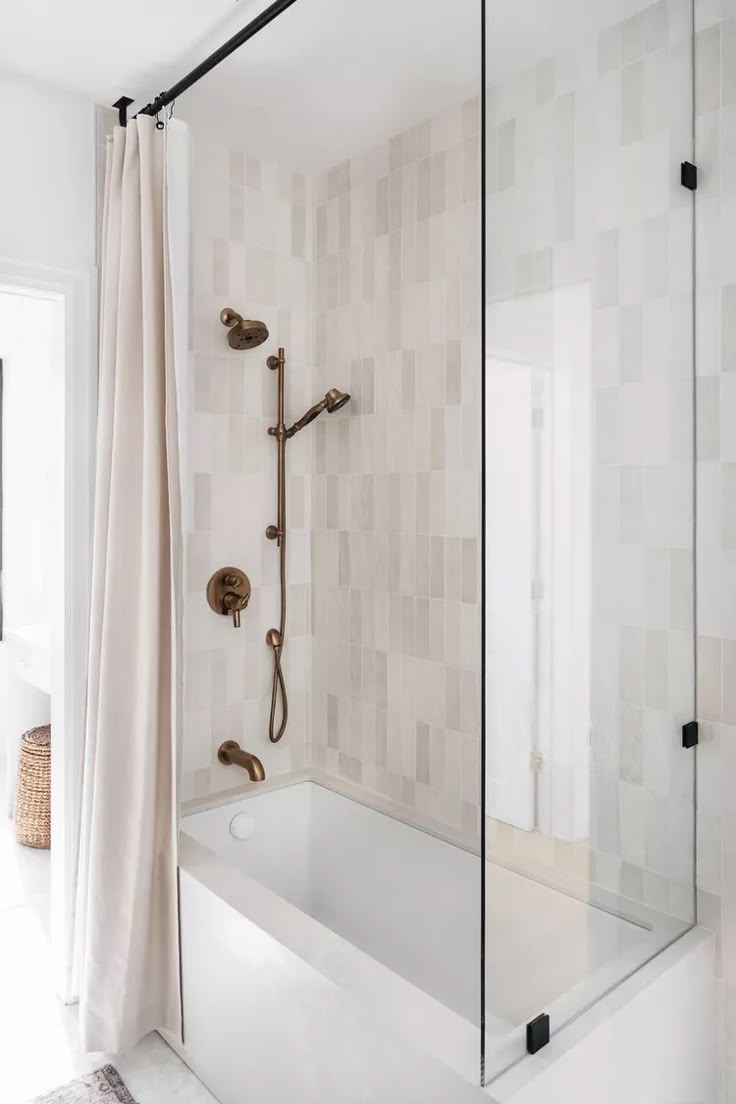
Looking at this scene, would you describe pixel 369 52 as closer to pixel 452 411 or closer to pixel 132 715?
pixel 452 411

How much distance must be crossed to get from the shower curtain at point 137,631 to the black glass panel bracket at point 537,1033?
105cm

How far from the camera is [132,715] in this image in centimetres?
201

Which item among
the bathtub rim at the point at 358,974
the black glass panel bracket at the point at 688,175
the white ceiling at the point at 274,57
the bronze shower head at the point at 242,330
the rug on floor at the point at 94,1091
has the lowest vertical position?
the rug on floor at the point at 94,1091

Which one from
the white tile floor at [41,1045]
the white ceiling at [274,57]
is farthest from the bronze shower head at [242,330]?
the white tile floor at [41,1045]

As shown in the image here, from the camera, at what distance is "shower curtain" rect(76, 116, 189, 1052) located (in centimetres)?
197

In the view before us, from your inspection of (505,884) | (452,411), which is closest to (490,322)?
(505,884)

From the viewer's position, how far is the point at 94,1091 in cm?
191

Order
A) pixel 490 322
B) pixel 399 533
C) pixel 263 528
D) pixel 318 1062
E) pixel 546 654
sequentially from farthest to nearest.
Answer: pixel 263 528, pixel 399 533, pixel 318 1062, pixel 546 654, pixel 490 322

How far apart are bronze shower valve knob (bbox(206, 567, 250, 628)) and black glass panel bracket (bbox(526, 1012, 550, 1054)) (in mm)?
1467

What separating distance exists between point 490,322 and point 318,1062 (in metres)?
1.39

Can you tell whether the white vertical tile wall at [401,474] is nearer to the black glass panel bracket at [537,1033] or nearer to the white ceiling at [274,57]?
the white ceiling at [274,57]

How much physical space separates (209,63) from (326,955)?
7.02 feet

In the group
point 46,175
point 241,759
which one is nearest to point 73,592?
point 241,759

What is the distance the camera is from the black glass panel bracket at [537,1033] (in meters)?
1.25
